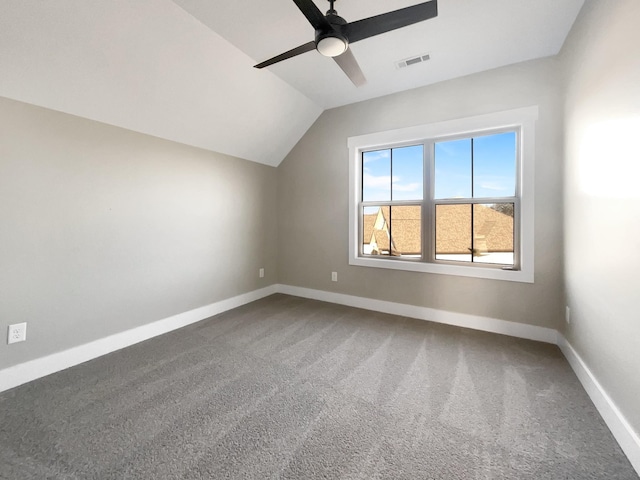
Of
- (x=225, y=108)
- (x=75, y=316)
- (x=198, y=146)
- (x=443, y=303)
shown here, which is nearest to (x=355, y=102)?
(x=225, y=108)

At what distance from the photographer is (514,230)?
Answer: 2.62 meters

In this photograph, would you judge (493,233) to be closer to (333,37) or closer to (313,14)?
(333,37)

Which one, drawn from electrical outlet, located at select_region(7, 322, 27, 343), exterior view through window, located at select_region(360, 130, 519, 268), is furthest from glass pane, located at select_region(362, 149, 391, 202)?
electrical outlet, located at select_region(7, 322, 27, 343)

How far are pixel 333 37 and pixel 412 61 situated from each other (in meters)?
1.29

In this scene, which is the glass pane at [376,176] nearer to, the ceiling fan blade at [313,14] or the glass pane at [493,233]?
the glass pane at [493,233]

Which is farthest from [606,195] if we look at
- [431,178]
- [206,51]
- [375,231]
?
[206,51]

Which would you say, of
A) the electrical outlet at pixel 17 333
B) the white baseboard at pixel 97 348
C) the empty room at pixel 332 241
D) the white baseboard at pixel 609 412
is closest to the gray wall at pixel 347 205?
the empty room at pixel 332 241

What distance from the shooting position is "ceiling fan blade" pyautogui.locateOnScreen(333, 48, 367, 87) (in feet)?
6.15

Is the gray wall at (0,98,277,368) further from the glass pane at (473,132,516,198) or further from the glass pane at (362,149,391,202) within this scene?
the glass pane at (473,132,516,198)

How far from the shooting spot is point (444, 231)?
118 inches

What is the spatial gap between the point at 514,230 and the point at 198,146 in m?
3.58

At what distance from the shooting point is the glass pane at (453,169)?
2.84 meters

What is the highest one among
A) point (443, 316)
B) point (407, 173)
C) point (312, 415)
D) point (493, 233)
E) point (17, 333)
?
point (407, 173)

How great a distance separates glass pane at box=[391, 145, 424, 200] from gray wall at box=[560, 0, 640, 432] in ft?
4.32
